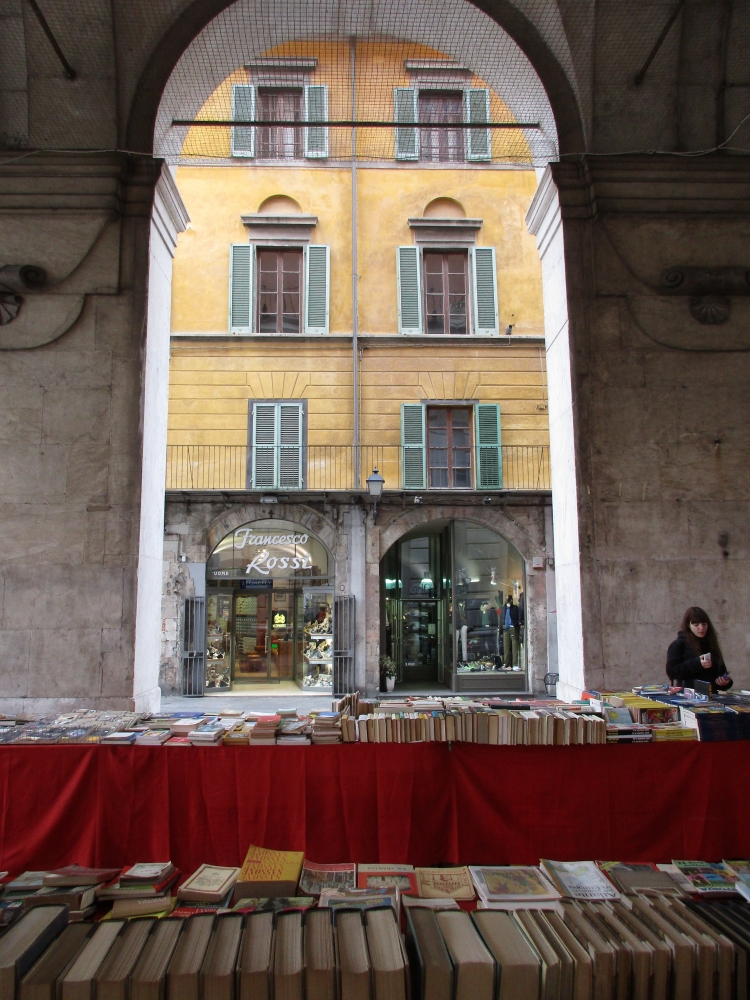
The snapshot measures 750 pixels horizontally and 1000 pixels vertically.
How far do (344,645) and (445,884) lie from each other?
38.9ft

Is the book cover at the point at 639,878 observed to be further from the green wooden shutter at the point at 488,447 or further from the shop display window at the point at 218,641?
the shop display window at the point at 218,641

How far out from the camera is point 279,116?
36.2 feet

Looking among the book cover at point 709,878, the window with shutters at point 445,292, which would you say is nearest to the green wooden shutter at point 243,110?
the window with shutters at point 445,292

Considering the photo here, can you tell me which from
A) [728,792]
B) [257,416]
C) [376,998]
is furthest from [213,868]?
[257,416]

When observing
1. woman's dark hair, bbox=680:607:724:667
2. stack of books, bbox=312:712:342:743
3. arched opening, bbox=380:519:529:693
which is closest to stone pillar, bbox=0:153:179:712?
stack of books, bbox=312:712:342:743

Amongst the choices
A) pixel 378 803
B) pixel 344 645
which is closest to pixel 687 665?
pixel 378 803

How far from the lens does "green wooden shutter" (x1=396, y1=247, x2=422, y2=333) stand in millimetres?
14766

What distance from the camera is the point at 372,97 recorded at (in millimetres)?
7664

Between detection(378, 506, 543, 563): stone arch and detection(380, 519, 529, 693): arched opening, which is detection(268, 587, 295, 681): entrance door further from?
detection(378, 506, 543, 563): stone arch

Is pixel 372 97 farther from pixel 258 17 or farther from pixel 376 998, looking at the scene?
pixel 376 998

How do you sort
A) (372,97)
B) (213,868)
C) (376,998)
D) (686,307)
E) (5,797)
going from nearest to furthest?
(376,998) < (213,868) < (5,797) < (686,307) < (372,97)

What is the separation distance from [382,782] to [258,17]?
6.16 meters

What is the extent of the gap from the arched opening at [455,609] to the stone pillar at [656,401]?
886 cm

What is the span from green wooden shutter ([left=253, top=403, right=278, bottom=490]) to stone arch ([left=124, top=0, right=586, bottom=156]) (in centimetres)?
856
